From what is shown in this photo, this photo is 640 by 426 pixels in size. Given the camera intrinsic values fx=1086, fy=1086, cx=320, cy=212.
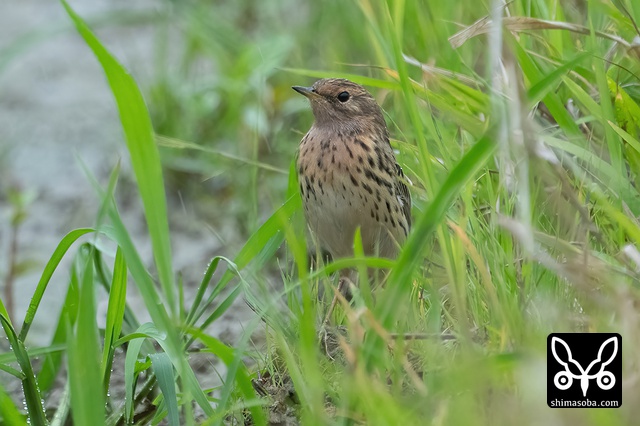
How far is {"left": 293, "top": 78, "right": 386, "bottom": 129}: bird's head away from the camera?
13.4 feet

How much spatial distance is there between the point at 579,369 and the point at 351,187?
141cm

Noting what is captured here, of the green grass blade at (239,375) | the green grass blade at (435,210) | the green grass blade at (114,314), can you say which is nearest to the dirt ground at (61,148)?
the green grass blade at (114,314)

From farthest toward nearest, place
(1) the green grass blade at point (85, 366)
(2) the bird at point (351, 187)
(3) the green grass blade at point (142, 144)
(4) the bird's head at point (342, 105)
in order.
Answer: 1. (4) the bird's head at point (342, 105)
2. (2) the bird at point (351, 187)
3. (3) the green grass blade at point (142, 144)
4. (1) the green grass blade at point (85, 366)

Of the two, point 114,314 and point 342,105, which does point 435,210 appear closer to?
point 114,314

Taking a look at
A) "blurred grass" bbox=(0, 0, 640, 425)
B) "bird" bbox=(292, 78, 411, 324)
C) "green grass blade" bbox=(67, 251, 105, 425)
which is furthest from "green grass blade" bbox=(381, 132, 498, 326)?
"bird" bbox=(292, 78, 411, 324)

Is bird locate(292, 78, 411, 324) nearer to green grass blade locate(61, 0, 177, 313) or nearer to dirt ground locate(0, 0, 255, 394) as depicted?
dirt ground locate(0, 0, 255, 394)

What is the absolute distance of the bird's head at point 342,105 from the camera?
4.08 meters

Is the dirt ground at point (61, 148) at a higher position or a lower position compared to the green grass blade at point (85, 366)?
higher

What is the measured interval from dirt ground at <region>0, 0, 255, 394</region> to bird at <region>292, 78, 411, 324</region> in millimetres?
628

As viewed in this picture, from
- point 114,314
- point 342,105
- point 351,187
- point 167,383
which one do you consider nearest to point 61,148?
point 342,105

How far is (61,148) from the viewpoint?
249 inches

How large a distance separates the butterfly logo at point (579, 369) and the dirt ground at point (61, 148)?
5.66ft

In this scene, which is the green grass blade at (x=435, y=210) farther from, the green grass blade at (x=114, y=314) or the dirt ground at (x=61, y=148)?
the dirt ground at (x=61, y=148)

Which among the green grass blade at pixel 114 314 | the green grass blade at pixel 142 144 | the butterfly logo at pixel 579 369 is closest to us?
the butterfly logo at pixel 579 369
